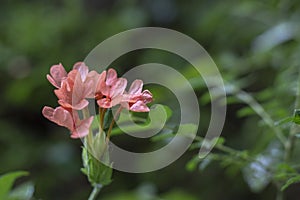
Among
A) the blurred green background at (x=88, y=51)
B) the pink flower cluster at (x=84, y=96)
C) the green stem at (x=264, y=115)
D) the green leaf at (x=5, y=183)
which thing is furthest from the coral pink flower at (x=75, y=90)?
the blurred green background at (x=88, y=51)

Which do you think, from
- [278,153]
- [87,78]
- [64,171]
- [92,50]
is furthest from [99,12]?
[87,78]

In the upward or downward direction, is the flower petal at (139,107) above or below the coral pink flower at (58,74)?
below

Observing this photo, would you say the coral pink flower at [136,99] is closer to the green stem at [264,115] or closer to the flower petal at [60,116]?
the flower petal at [60,116]

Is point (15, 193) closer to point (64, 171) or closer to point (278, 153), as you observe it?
point (278, 153)

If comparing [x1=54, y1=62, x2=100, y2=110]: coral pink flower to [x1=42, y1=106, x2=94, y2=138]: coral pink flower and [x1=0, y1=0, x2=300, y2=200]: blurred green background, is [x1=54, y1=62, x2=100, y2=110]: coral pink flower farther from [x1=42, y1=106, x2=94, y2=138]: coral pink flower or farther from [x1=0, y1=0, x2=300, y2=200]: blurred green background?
[x1=0, y1=0, x2=300, y2=200]: blurred green background

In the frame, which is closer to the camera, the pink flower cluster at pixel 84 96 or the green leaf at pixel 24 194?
the pink flower cluster at pixel 84 96

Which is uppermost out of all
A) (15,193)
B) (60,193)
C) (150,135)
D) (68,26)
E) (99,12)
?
(99,12)
